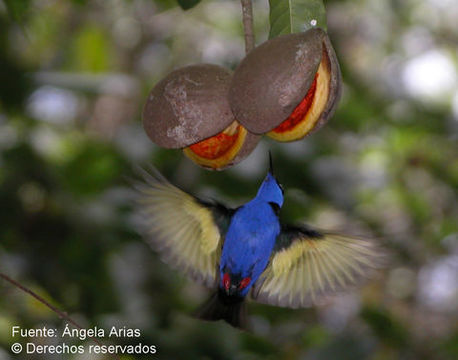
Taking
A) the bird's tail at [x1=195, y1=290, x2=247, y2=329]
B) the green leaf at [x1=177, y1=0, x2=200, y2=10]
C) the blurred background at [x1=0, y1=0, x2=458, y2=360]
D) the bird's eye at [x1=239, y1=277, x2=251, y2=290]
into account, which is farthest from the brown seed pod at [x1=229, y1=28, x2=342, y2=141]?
the blurred background at [x1=0, y1=0, x2=458, y2=360]

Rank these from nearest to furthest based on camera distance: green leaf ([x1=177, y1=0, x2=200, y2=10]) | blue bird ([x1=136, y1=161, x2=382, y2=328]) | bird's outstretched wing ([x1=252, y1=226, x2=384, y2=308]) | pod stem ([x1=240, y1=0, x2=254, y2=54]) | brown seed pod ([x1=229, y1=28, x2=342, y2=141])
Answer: brown seed pod ([x1=229, y1=28, x2=342, y2=141])
pod stem ([x1=240, y1=0, x2=254, y2=54])
green leaf ([x1=177, y1=0, x2=200, y2=10])
blue bird ([x1=136, y1=161, x2=382, y2=328])
bird's outstretched wing ([x1=252, y1=226, x2=384, y2=308])

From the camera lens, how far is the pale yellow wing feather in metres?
1.70

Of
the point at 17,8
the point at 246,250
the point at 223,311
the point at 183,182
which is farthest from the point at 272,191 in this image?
the point at 183,182

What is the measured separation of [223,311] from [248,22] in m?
0.75

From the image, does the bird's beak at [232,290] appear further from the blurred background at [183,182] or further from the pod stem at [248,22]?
the pod stem at [248,22]

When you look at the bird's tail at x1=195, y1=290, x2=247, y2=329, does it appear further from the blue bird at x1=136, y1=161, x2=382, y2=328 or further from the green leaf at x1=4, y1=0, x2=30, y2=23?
the green leaf at x1=4, y1=0, x2=30, y2=23

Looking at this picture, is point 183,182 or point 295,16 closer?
point 295,16

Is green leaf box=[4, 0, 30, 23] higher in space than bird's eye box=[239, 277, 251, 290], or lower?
higher

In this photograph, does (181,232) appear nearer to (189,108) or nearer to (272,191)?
(272,191)

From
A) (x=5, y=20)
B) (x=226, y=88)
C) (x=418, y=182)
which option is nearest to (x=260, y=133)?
(x=226, y=88)

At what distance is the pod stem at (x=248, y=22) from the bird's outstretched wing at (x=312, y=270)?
561 millimetres

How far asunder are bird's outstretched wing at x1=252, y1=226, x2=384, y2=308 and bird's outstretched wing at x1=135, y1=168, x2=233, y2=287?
141 millimetres

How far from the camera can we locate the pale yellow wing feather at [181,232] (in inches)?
67.1

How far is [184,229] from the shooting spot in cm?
181
